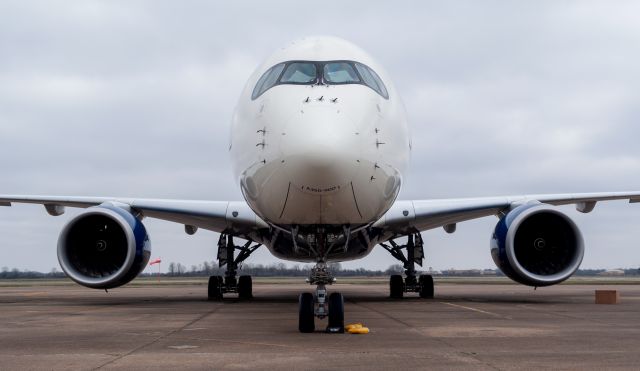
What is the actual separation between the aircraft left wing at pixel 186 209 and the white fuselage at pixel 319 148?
14.3 ft

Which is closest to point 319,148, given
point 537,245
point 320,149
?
point 320,149

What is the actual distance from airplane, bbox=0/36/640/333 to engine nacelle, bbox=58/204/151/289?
22 mm

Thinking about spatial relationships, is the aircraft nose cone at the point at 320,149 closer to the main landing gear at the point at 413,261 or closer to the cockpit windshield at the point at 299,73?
the cockpit windshield at the point at 299,73

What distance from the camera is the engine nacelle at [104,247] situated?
13.4m

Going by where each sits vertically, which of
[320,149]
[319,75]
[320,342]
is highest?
[319,75]

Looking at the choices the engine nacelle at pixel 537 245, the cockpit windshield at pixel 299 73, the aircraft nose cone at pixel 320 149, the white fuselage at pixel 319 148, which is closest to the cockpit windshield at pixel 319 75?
the cockpit windshield at pixel 299 73

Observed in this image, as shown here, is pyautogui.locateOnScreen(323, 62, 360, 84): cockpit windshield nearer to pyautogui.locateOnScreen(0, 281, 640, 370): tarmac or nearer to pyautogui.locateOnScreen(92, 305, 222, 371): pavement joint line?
pyautogui.locateOnScreen(0, 281, 640, 370): tarmac

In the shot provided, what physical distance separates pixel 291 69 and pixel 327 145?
2012 mm

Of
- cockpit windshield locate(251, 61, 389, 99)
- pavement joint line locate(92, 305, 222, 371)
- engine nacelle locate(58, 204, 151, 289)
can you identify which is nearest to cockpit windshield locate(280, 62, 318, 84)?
cockpit windshield locate(251, 61, 389, 99)

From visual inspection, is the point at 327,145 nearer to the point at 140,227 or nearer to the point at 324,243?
the point at 324,243

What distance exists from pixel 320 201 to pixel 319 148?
946mm

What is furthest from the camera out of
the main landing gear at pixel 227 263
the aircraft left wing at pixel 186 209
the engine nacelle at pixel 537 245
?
the main landing gear at pixel 227 263

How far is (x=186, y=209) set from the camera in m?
15.1

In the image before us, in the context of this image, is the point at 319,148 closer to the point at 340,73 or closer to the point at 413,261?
the point at 340,73
